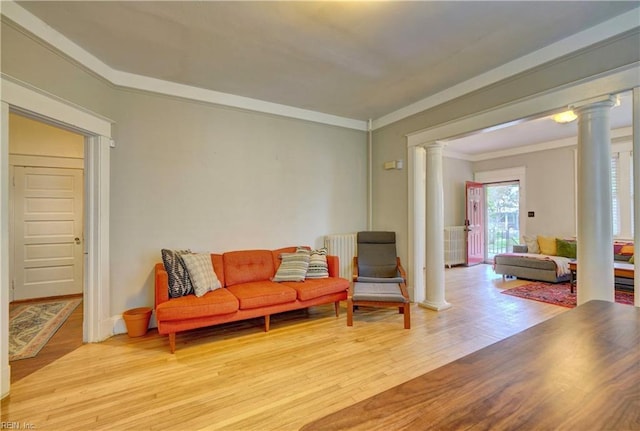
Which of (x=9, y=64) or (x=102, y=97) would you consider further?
(x=102, y=97)

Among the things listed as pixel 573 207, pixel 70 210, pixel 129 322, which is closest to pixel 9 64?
pixel 129 322

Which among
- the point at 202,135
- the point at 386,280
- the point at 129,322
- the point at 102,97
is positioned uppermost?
the point at 102,97

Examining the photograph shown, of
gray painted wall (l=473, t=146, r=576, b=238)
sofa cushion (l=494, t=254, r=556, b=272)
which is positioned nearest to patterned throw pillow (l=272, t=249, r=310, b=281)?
sofa cushion (l=494, t=254, r=556, b=272)

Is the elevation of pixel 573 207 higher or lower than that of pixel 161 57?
lower

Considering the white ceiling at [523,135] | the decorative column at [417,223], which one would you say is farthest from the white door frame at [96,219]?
the white ceiling at [523,135]

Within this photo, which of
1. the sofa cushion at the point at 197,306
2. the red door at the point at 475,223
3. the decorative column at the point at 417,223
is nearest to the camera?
the sofa cushion at the point at 197,306

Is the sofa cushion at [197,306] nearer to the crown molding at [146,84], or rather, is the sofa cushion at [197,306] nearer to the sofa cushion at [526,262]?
the crown molding at [146,84]

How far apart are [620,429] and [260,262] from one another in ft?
11.1

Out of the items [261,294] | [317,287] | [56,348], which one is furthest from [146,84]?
[317,287]

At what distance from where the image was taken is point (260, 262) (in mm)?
3650

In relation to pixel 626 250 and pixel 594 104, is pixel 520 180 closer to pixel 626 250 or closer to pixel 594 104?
pixel 626 250

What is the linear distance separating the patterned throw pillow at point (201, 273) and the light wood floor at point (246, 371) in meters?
0.50

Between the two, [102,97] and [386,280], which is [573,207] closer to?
[386,280]

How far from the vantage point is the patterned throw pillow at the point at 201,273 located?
292 cm
